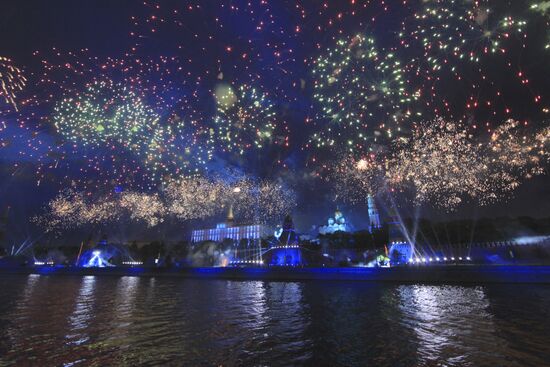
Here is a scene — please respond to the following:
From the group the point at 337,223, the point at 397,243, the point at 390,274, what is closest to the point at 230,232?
the point at 337,223

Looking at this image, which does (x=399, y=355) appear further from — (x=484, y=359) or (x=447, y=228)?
(x=447, y=228)

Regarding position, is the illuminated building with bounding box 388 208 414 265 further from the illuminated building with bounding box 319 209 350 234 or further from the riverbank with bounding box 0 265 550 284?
the illuminated building with bounding box 319 209 350 234

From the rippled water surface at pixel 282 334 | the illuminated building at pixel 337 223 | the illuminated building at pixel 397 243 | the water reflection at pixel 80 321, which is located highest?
the illuminated building at pixel 337 223

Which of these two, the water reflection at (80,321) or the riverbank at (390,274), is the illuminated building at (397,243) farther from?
the water reflection at (80,321)

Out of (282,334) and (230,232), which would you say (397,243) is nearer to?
(282,334)

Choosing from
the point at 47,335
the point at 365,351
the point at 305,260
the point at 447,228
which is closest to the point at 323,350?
the point at 365,351

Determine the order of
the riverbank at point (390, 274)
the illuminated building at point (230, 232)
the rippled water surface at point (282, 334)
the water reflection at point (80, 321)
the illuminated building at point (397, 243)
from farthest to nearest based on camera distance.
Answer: the illuminated building at point (230, 232), the illuminated building at point (397, 243), the riverbank at point (390, 274), the water reflection at point (80, 321), the rippled water surface at point (282, 334)

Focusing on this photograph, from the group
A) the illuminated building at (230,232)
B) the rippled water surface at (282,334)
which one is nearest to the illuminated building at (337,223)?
the illuminated building at (230,232)
